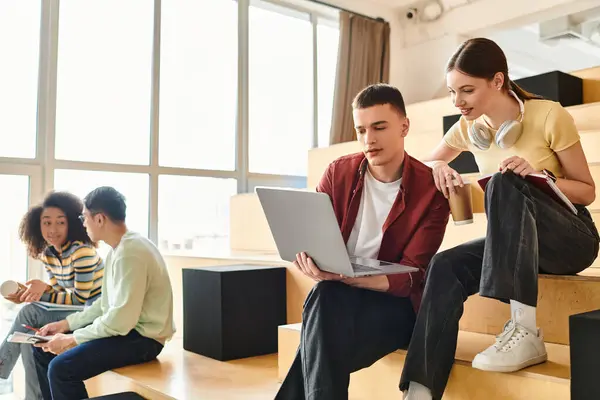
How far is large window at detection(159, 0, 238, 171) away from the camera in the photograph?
4.12m

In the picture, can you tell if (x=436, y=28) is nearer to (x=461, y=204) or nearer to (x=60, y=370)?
(x=461, y=204)

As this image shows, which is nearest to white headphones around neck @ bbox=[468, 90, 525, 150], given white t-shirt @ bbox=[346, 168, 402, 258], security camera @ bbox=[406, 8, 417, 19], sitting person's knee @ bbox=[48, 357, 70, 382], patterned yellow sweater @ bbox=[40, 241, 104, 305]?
white t-shirt @ bbox=[346, 168, 402, 258]

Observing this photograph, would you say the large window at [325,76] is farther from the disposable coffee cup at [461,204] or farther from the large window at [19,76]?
the disposable coffee cup at [461,204]

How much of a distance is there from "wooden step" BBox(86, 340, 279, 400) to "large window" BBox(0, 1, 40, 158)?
1.72 m

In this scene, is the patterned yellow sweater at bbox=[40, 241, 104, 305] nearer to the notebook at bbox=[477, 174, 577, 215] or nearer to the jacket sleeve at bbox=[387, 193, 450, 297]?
the jacket sleeve at bbox=[387, 193, 450, 297]

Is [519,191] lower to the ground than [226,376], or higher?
higher

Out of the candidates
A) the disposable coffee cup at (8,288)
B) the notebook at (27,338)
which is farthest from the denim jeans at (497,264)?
the disposable coffee cup at (8,288)

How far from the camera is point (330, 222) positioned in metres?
1.35

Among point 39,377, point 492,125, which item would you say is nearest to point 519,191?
point 492,125

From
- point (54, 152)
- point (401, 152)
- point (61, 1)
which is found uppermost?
point (61, 1)

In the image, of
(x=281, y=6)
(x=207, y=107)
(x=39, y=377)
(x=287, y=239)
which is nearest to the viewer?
(x=287, y=239)

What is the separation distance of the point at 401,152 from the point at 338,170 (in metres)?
0.19

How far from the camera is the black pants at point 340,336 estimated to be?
138cm

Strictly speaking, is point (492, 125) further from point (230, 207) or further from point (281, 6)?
point (281, 6)
